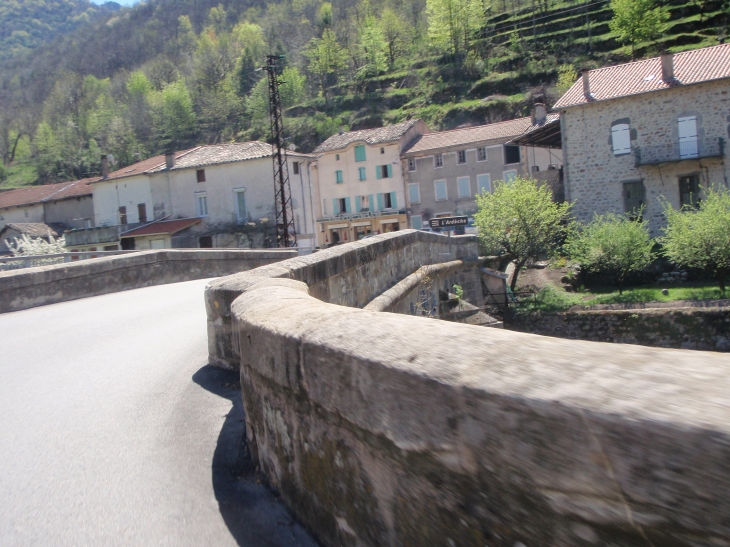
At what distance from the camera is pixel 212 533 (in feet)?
10.1

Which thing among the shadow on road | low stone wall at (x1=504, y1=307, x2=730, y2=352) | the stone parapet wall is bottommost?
low stone wall at (x1=504, y1=307, x2=730, y2=352)

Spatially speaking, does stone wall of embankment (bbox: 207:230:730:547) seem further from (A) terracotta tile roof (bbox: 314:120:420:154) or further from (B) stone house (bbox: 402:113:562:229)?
(A) terracotta tile roof (bbox: 314:120:420:154)

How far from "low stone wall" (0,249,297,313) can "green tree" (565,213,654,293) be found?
18085 mm

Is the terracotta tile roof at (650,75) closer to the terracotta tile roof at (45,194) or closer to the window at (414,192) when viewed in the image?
the window at (414,192)

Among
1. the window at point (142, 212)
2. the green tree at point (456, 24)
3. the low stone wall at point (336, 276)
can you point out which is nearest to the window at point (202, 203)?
the window at point (142, 212)

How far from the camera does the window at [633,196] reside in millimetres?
35453

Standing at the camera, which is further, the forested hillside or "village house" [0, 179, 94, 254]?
the forested hillside

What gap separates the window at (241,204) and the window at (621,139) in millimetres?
25662

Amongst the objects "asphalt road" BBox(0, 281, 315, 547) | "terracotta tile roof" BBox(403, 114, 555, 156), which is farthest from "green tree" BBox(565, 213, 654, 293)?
"asphalt road" BBox(0, 281, 315, 547)

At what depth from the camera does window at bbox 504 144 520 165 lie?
161 ft

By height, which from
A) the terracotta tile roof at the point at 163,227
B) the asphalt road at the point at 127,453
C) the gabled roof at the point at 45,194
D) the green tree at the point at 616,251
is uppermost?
the gabled roof at the point at 45,194

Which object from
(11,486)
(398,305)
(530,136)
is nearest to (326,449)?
(11,486)

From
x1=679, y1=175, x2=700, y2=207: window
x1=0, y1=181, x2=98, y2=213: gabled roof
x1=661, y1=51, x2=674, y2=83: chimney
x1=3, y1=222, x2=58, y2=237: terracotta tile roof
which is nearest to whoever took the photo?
x1=661, y1=51, x2=674, y2=83: chimney

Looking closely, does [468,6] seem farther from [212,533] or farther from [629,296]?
[212,533]
